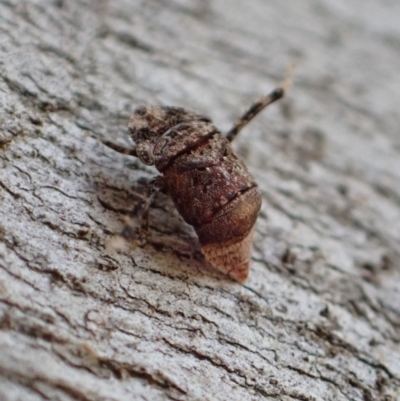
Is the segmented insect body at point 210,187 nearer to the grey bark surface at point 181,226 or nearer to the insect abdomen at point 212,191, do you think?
the insect abdomen at point 212,191

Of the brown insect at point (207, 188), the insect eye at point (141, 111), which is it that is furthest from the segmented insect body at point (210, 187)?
the insect eye at point (141, 111)

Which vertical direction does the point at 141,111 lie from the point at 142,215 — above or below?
above

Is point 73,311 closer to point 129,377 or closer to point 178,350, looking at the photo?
point 129,377

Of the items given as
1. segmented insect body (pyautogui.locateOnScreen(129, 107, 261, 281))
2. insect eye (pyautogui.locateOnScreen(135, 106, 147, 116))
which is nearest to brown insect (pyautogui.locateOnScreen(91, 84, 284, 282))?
Result: segmented insect body (pyautogui.locateOnScreen(129, 107, 261, 281))

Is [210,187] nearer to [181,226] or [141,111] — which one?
[181,226]

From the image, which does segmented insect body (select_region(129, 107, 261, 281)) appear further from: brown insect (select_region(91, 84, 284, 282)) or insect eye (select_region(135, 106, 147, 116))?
insect eye (select_region(135, 106, 147, 116))

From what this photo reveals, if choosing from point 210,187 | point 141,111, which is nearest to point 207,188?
point 210,187
